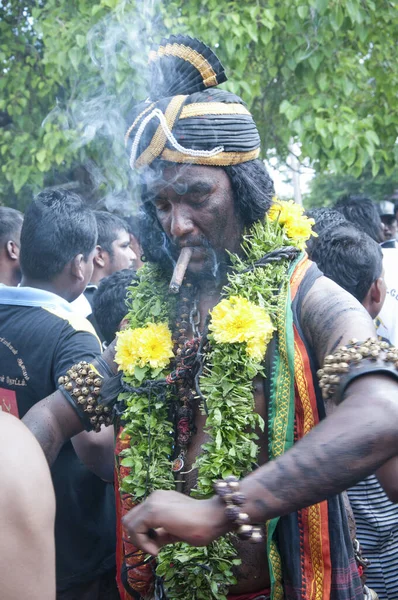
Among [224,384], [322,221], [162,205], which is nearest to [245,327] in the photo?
[224,384]

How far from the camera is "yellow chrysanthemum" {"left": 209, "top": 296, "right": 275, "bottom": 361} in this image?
2463mm

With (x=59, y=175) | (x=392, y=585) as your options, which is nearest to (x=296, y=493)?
(x=392, y=585)

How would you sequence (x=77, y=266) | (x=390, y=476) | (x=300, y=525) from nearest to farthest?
(x=390, y=476) → (x=300, y=525) → (x=77, y=266)

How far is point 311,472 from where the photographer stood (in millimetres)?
1961

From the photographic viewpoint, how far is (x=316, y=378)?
7.94ft

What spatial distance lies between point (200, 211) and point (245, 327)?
505mm

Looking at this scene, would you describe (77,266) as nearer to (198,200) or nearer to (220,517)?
(198,200)

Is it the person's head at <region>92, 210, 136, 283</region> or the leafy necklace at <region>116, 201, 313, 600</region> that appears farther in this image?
the person's head at <region>92, 210, 136, 283</region>

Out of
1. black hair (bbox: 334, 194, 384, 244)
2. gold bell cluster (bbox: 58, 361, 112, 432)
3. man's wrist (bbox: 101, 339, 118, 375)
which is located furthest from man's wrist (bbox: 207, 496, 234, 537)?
black hair (bbox: 334, 194, 384, 244)

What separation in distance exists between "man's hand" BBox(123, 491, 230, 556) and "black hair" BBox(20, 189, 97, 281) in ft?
6.88

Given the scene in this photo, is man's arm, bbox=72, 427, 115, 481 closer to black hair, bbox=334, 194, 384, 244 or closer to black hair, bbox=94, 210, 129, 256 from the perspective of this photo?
black hair, bbox=94, 210, 129, 256

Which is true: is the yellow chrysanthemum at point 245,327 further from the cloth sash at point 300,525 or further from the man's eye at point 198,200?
the man's eye at point 198,200

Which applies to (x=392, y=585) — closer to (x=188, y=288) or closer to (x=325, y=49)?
(x=188, y=288)

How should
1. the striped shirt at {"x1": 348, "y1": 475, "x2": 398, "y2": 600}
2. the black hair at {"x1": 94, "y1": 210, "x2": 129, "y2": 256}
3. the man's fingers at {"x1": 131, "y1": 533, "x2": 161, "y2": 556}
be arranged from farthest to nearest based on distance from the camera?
the black hair at {"x1": 94, "y1": 210, "x2": 129, "y2": 256} < the striped shirt at {"x1": 348, "y1": 475, "x2": 398, "y2": 600} < the man's fingers at {"x1": 131, "y1": 533, "x2": 161, "y2": 556}
